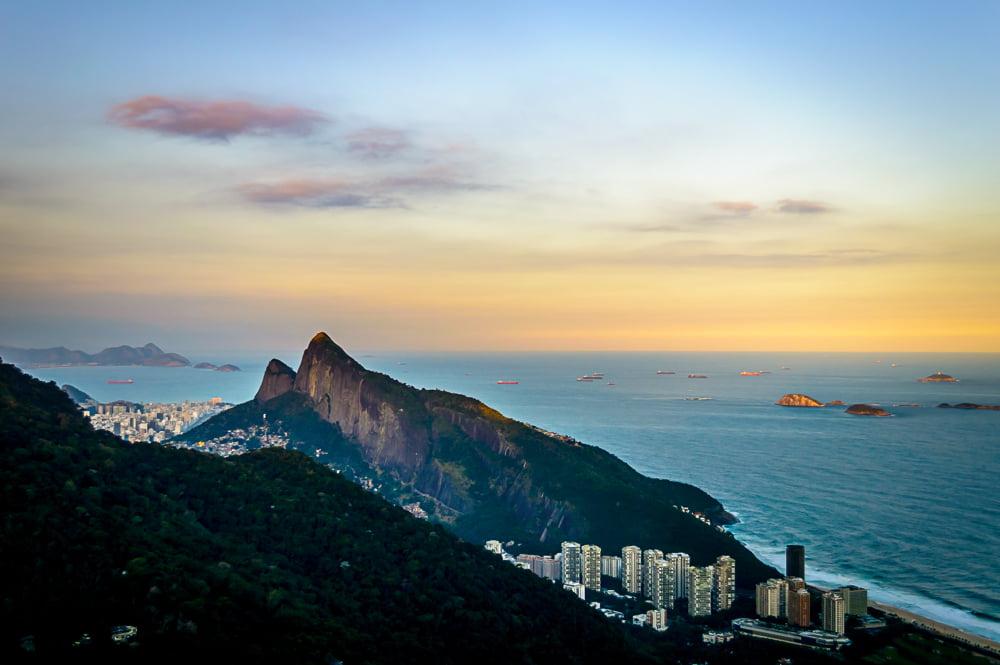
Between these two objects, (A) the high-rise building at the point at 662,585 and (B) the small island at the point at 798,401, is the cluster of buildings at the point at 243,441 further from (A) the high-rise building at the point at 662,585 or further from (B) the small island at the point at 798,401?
(B) the small island at the point at 798,401

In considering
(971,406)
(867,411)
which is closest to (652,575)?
(867,411)

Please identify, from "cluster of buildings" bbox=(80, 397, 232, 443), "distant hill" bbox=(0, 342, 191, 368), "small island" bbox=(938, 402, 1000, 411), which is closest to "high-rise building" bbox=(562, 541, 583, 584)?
"cluster of buildings" bbox=(80, 397, 232, 443)

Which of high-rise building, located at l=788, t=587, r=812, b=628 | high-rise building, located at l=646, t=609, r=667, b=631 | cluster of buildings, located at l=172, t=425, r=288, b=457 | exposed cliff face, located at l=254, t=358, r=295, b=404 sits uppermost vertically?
exposed cliff face, located at l=254, t=358, r=295, b=404

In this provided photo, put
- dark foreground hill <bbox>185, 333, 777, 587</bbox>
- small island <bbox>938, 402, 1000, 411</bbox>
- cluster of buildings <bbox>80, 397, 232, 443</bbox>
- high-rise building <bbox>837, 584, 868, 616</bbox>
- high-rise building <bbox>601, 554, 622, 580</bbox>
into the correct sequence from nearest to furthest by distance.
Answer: high-rise building <bbox>837, 584, 868, 616</bbox> < high-rise building <bbox>601, 554, 622, 580</bbox> < dark foreground hill <bbox>185, 333, 777, 587</bbox> < cluster of buildings <bbox>80, 397, 232, 443</bbox> < small island <bbox>938, 402, 1000, 411</bbox>

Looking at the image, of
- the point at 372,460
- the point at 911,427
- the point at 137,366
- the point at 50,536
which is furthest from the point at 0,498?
the point at 137,366

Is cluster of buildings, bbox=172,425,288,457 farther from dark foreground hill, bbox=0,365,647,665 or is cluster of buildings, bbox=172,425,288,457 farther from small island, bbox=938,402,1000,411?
small island, bbox=938,402,1000,411

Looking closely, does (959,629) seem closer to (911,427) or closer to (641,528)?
(641,528)

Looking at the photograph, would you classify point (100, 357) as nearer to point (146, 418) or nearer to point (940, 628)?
point (146, 418)
